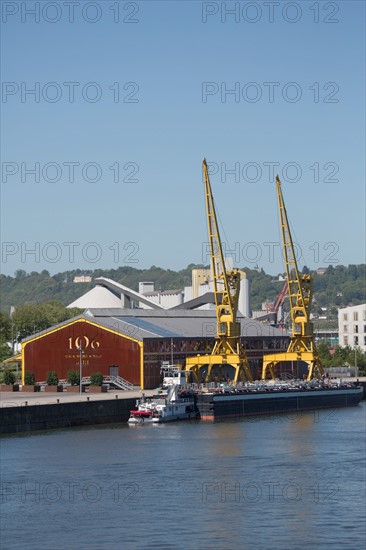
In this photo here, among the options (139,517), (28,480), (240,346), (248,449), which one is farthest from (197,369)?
(139,517)

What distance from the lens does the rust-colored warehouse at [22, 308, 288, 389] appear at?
120m

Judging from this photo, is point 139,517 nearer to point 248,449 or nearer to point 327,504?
point 327,504

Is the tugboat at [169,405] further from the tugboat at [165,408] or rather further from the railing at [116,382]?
the railing at [116,382]

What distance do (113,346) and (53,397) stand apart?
1510 centimetres

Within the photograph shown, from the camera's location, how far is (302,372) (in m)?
146

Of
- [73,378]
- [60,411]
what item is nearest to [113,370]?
[73,378]

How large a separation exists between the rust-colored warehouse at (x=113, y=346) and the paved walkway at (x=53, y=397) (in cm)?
445

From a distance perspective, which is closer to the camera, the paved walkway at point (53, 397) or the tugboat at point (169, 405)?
the paved walkway at point (53, 397)

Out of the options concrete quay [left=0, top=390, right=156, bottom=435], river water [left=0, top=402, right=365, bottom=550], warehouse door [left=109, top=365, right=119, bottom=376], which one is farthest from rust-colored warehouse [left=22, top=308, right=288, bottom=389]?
river water [left=0, top=402, right=365, bottom=550]

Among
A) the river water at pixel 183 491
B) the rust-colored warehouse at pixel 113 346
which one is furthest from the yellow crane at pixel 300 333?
the river water at pixel 183 491

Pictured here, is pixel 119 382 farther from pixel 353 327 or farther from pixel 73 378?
pixel 353 327

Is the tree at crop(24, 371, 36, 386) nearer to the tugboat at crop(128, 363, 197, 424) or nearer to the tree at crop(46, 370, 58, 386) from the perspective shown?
the tree at crop(46, 370, 58, 386)

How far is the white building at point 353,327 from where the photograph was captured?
18175 cm

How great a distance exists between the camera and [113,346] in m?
121
